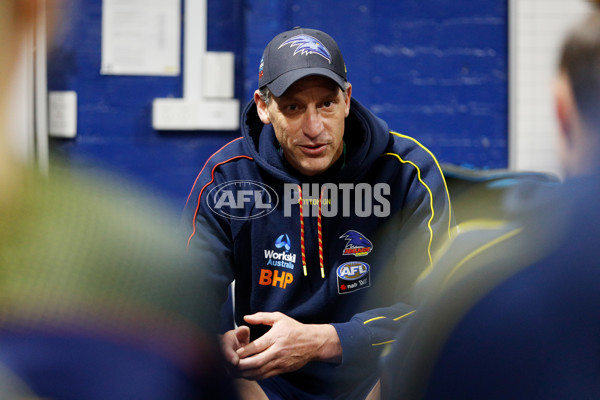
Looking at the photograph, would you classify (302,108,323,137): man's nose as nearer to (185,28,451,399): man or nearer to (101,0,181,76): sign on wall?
(185,28,451,399): man

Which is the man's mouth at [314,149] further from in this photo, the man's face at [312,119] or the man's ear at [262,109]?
the man's ear at [262,109]

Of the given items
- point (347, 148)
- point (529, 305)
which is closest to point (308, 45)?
point (347, 148)

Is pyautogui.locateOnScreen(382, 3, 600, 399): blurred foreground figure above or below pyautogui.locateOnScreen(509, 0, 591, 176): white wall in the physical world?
below

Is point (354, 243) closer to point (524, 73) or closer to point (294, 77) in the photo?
point (294, 77)

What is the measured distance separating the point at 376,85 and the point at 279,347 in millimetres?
2264

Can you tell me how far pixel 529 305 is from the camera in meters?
0.55

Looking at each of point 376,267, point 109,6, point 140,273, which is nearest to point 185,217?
point 376,267

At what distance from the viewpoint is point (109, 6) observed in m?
3.44

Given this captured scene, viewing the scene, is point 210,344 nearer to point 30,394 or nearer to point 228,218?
point 30,394

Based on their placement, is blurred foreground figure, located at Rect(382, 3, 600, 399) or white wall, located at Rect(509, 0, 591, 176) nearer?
blurred foreground figure, located at Rect(382, 3, 600, 399)

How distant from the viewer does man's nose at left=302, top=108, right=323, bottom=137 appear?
5.25 feet

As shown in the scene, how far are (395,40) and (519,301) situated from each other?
3049mm

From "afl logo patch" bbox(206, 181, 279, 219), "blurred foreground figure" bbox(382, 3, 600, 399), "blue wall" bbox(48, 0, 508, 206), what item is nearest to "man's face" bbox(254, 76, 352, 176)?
"afl logo patch" bbox(206, 181, 279, 219)

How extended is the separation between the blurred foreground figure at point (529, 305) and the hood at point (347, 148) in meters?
1.01
